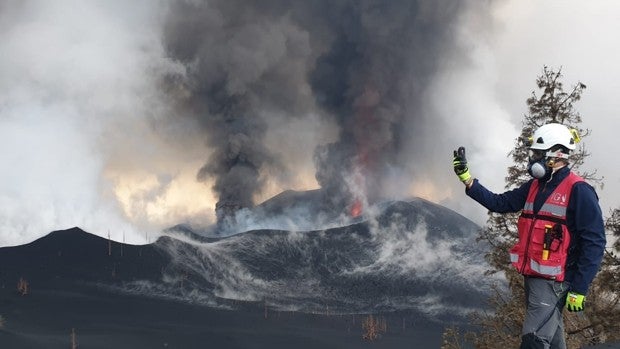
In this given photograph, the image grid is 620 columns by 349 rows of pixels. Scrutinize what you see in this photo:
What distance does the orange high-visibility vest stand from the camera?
6.22m

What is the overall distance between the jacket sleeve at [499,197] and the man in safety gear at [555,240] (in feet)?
0.69

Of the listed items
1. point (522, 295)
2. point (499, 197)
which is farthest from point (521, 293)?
point (499, 197)

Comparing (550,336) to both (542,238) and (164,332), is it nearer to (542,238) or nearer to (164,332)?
(542,238)

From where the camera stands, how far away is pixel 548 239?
20.7 ft

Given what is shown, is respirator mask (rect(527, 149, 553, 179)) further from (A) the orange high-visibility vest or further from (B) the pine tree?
(B) the pine tree

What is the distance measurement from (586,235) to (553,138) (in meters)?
1.11

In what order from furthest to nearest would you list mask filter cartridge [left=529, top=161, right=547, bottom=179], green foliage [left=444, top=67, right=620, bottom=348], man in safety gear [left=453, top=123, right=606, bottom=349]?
1. green foliage [left=444, top=67, right=620, bottom=348]
2. mask filter cartridge [left=529, top=161, right=547, bottom=179]
3. man in safety gear [left=453, top=123, right=606, bottom=349]

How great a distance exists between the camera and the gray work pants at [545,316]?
6.19 metres

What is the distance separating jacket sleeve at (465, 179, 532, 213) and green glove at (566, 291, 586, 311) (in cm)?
125

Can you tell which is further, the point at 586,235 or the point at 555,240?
the point at 555,240

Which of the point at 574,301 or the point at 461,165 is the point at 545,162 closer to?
the point at 461,165

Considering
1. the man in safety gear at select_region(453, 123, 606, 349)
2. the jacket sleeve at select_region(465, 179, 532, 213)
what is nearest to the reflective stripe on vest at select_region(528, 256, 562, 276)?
the man in safety gear at select_region(453, 123, 606, 349)

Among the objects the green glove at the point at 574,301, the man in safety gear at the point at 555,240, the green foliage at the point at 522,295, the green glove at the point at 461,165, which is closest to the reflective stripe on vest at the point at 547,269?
the man in safety gear at the point at 555,240

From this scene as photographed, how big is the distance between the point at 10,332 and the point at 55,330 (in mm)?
15203
